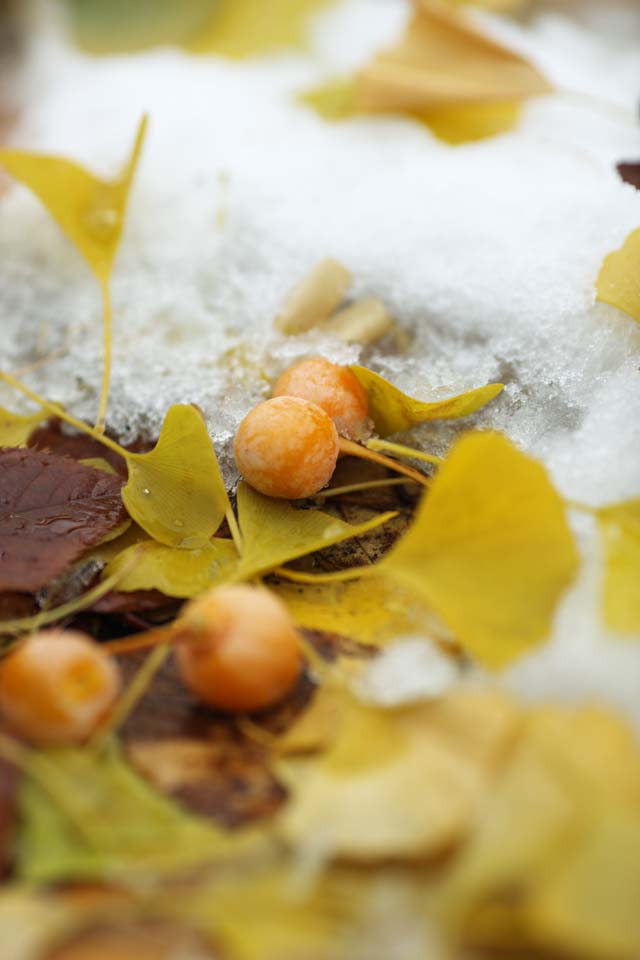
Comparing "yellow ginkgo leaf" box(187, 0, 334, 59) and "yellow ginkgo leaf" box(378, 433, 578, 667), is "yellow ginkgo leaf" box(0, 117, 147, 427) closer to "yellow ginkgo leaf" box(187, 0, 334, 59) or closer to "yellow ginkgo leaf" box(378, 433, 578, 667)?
"yellow ginkgo leaf" box(378, 433, 578, 667)

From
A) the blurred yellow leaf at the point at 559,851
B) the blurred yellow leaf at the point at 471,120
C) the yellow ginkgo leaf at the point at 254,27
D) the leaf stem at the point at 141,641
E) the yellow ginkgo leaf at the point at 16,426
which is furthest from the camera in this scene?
the yellow ginkgo leaf at the point at 254,27

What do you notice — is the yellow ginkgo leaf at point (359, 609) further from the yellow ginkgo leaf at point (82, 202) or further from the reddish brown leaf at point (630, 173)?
the reddish brown leaf at point (630, 173)

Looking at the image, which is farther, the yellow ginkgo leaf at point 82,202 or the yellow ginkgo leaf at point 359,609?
the yellow ginkgo leaf at point 82,202

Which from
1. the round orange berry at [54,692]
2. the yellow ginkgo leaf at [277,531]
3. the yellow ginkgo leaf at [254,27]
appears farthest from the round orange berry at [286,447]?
the yellow ginkgo leaf at [254,27]

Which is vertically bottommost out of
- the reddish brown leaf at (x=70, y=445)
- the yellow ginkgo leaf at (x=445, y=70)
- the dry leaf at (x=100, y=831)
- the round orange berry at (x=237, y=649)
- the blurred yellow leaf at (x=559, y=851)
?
the reddish brown leaf at (x=70, y=445)

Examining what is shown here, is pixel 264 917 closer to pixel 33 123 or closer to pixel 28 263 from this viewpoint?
pixel 28 263

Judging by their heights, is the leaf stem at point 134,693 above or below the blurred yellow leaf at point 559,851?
below
